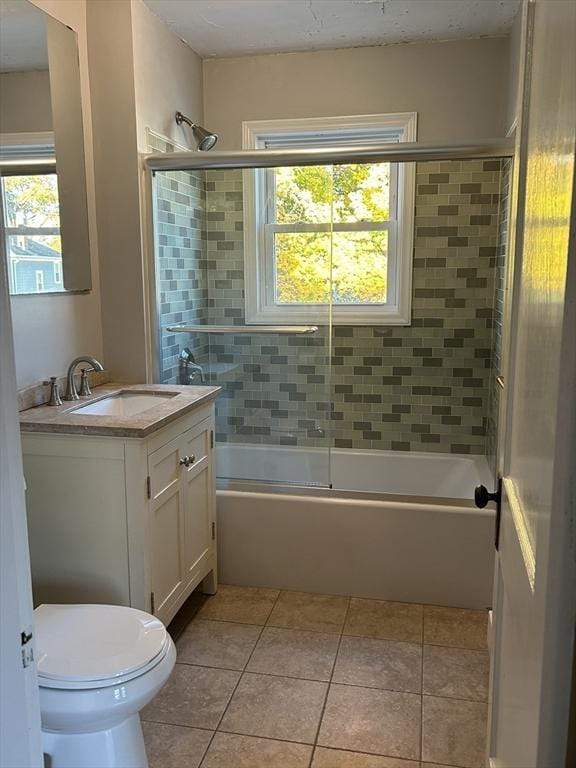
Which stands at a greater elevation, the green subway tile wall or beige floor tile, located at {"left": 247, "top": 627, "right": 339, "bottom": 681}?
the green subway tile wall


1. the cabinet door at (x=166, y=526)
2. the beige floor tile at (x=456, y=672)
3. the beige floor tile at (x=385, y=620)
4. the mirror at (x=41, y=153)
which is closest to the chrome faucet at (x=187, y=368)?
the mirror at (x=41, y=153)

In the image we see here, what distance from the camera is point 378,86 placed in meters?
3.39

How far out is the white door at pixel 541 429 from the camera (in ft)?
2.22

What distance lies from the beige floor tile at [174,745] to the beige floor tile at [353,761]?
0.34 m

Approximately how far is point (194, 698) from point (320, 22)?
293 cm

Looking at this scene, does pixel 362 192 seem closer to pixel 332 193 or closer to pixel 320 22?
pixel 332 193

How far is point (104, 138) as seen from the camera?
9.14ft

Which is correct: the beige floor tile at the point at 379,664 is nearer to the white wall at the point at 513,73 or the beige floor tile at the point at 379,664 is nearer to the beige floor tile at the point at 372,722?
the beige floor tile at the point at 372,722

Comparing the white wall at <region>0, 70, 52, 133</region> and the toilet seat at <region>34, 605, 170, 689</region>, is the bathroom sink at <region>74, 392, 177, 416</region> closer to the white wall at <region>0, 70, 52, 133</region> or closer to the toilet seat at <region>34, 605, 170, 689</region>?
the toilet seat at <region>34, 605, 170, 689</region>

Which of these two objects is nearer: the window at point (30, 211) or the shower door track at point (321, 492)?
the window at point (30, 211)

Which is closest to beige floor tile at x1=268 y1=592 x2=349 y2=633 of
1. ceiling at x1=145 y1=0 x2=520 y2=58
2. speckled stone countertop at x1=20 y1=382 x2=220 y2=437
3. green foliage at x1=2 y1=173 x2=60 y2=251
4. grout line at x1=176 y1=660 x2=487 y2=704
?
grout line at x1=176 y1=660 x2=487 y2=704

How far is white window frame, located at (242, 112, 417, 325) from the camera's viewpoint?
3.25 meters

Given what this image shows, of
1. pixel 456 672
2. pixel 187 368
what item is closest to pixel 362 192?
pixel 187 368

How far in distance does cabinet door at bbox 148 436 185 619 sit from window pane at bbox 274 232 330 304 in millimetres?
1236
